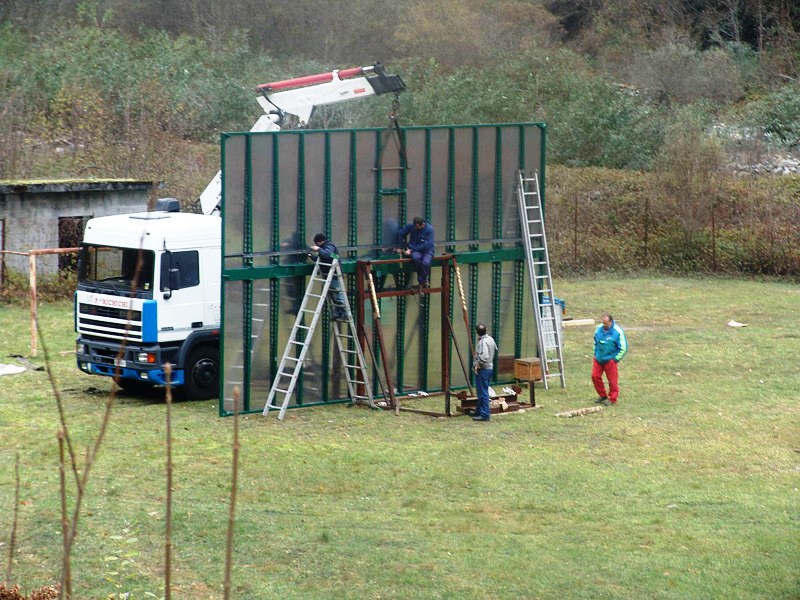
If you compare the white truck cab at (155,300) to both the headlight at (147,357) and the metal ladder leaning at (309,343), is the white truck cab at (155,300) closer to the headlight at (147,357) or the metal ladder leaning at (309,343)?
the headlight at (147,357)

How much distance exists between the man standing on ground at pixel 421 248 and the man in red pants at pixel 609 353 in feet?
→ 9.60

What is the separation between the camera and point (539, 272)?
2086cm

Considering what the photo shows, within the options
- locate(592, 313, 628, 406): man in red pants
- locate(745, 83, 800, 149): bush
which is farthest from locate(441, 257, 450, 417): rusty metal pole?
locate(745, 83, 800, 149): bush

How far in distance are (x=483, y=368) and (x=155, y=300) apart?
16.9 feet

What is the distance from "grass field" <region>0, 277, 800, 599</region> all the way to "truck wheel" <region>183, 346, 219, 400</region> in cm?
23

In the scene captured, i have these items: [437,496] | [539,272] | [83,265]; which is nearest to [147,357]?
[83,265]

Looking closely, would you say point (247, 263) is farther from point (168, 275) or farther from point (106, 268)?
point (106, 268)

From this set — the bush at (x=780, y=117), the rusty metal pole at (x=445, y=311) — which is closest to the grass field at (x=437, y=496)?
the rusty metal pole at (x=445, y=311)

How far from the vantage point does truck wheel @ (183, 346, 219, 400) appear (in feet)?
60.1

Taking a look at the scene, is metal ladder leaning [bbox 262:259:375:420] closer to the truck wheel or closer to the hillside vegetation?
the truck wheel

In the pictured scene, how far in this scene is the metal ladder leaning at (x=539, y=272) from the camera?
20.2 meters

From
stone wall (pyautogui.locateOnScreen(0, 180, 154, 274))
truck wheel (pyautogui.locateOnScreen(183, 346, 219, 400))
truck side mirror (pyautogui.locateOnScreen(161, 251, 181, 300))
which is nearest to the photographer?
truck side mirror (pyautogui.locateOnScreen(161, 251, 181, 300))

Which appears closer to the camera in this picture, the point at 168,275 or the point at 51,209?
the point at 168,275

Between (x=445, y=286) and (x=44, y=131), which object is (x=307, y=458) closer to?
(x=445, y=286)
